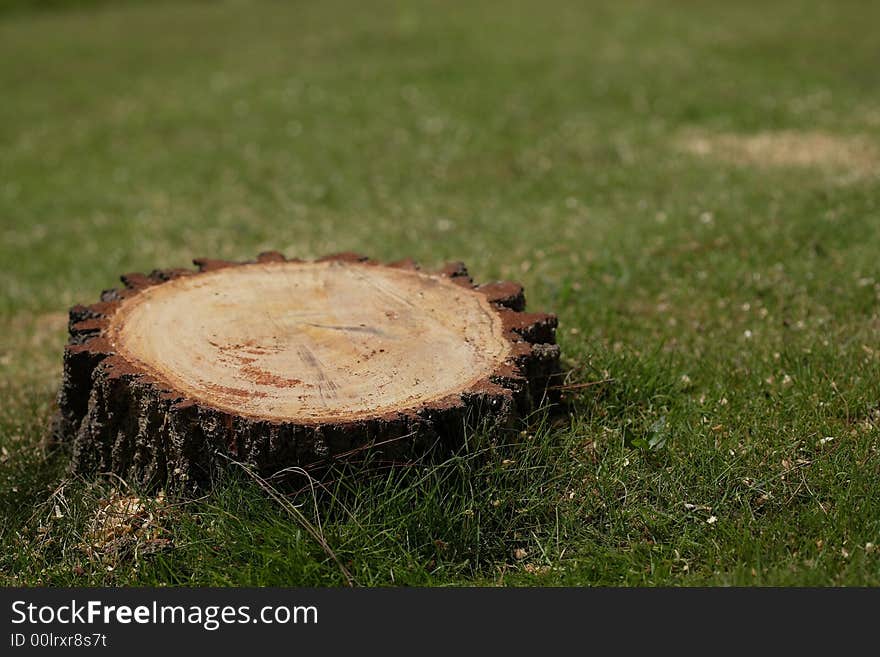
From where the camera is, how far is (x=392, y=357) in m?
4.77

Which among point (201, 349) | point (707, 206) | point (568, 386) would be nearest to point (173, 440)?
point (201, 349)

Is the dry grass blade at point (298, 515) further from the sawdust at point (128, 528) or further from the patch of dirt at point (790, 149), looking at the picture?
the patch of dirt at point (790, 149)

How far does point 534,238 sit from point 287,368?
4.06m

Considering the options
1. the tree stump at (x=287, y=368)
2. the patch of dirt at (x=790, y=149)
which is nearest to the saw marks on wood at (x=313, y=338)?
the tree stump at (x=287, y=368)

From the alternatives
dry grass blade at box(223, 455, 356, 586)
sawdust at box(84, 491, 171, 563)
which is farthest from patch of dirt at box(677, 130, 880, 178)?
sawdust at box(84, 491, 171, 563)

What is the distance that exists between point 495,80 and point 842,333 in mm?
8266

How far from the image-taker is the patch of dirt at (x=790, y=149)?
382 inches

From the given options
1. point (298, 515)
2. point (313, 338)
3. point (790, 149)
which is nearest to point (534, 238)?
point (790, 149)

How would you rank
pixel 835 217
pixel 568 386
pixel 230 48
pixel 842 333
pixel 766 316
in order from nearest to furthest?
pixel 568 386 → pixel 842 333 → pixel 766 316 → pixel 835 217 → pixel 230 48

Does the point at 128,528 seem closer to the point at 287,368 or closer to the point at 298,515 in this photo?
the point at 298,515

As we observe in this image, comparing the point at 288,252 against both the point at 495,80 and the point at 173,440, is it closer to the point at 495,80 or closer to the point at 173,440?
the point at 173,440

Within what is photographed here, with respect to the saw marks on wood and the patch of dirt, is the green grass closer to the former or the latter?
the patch of dirt

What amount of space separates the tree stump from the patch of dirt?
534 cm

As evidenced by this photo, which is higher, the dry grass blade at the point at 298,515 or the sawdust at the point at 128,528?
the dry grass blade at the point at 298,515
